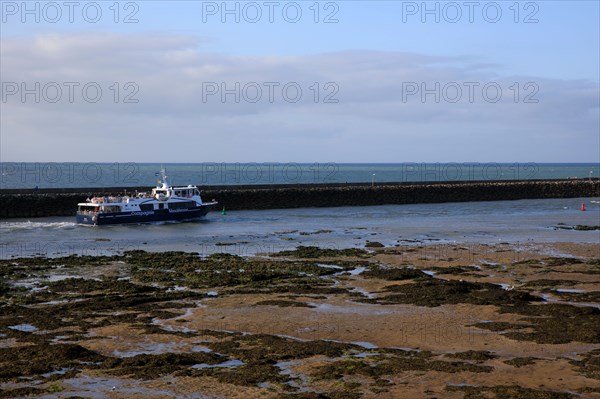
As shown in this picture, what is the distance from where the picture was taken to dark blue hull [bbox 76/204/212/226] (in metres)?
64.6

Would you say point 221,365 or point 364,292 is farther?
point 364,292

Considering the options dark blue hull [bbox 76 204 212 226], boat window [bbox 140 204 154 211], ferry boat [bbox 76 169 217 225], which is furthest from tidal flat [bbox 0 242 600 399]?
boat window [bbox 140 204 154 211]

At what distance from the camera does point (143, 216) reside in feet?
222

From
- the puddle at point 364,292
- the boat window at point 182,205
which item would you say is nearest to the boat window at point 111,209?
the boat window at point 182,205

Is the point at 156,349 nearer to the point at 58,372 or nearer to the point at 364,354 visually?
the point at 58,372

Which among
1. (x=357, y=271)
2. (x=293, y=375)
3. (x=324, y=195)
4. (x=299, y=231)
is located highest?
(x=324, y=195)

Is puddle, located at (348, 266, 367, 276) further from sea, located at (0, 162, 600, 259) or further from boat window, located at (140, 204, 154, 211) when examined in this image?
boat window, located at (140, 204, 154, 211)

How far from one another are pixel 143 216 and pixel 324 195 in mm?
27896

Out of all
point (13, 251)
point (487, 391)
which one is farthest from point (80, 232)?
point (487, 391)

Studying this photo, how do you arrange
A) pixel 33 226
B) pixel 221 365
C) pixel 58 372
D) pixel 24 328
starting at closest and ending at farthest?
pixel 58 372 < pixel 221 365 < pixel 24 328 < pixel 33 226

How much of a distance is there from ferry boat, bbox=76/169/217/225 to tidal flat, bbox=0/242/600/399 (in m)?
23.6

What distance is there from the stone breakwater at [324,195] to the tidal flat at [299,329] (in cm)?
3396

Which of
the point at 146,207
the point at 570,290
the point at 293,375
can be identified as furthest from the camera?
the point at 146,207

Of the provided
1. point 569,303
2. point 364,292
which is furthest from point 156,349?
point 569,303
